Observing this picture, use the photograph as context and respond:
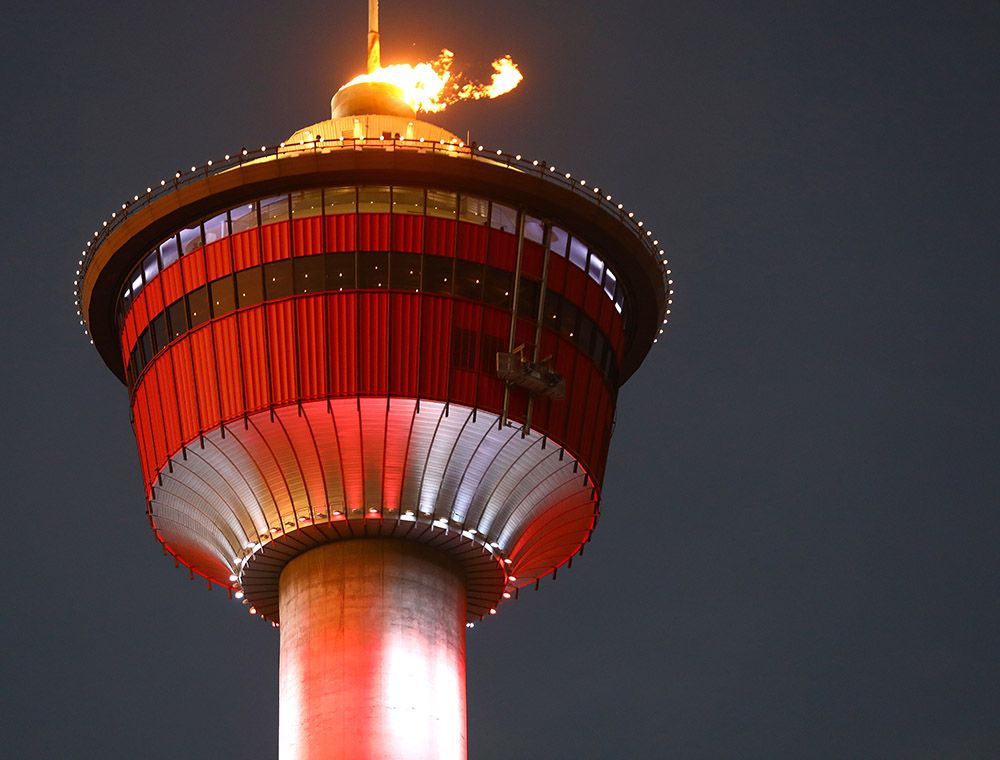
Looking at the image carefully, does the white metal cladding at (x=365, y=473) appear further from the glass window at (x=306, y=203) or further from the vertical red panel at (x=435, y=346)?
the glass window at (x=306, y=203)

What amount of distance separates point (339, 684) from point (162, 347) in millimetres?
13812

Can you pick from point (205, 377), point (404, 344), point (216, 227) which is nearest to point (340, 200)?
point (216, 227)

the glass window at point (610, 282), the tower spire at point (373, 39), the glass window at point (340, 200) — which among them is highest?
the tower spire at point (373, 39)

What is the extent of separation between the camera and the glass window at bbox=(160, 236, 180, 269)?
68750 mm

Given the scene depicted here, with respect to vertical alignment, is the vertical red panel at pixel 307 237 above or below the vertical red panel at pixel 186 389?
above

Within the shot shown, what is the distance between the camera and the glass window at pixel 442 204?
2648 inches

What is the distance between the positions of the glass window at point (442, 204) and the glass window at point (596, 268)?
5.94 m

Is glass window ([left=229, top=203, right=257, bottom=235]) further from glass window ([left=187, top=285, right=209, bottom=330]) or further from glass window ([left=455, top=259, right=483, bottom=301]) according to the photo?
glass window ([left=455, top=259, right=483, bottom=301])

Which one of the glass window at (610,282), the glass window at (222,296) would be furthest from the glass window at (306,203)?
the glass window at (610,282)

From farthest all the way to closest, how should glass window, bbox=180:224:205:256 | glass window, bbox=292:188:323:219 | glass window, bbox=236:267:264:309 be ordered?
glass window, bbox=180:224:205:256 → glass window, bbox=292:188:323:219 → glass window, bbox=236:267:264:309

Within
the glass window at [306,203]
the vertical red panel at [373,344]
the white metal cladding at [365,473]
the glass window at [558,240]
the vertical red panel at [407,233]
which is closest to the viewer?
the vertical red panel at [373,344]

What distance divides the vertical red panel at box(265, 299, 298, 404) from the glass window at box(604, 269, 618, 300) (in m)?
12.3

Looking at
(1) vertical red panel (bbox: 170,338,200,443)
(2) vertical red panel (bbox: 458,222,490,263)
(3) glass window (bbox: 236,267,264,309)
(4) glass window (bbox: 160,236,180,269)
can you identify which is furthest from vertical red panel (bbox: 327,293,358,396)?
(4) glass window (bbox: 160,236,180,269)

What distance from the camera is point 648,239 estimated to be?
233ft
